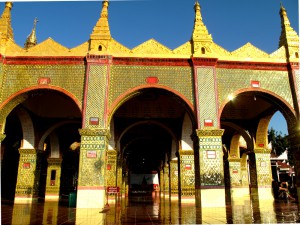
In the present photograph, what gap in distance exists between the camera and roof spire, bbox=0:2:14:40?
35.2 feet

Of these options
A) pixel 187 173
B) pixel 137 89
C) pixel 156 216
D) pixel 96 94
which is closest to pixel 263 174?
pixel 187 173

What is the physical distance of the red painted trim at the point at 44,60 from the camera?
10.6 metres

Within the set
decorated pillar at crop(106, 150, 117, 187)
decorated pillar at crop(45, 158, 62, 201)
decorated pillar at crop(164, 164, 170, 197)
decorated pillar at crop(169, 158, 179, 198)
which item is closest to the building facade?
decorated pillar at crop(45, 158, 62, 201)

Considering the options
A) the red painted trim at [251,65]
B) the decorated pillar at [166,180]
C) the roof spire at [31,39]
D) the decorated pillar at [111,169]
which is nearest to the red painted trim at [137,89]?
the red painted trim at [251,65]

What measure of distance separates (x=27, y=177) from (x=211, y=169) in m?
8.68

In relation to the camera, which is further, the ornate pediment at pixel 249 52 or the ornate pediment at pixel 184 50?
the ornate pediment at pixel 249 52

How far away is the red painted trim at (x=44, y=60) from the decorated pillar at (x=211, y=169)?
5292 mm

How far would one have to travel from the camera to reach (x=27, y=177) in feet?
43.0

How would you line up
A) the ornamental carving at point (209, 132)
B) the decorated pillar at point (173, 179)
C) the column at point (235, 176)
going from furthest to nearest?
the column at point (235, 176) < the decorated pillar at point (173, 179) < the ornamental carving at point (209, 132)

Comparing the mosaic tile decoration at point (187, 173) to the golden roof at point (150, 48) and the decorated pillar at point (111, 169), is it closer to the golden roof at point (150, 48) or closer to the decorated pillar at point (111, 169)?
the decorated pillar at point (111, 169)

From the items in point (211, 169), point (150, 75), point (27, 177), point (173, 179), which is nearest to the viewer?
point (211, 169)

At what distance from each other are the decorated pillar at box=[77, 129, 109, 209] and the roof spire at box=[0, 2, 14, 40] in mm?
4991

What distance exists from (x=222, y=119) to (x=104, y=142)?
7.48 metres

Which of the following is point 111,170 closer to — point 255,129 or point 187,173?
point 187,173
